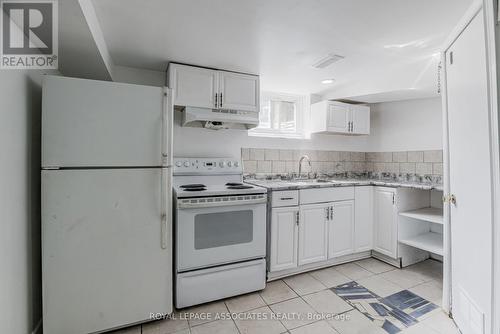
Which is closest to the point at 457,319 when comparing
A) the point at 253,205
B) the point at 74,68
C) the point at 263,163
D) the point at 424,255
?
the point at 424,255

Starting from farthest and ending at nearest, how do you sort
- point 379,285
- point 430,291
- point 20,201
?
point 379,285
point 430,291
point 20,201

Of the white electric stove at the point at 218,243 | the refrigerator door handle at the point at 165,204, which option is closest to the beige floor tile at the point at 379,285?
the white electric stove at the point at 218,243

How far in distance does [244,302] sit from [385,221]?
72.4 inches

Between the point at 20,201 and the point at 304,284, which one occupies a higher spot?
the point at 20,201

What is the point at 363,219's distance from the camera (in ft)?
9.15

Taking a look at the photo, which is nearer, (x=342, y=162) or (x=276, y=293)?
(x=276, y=293)

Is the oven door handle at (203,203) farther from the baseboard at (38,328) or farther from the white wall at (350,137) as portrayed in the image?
the baseboard at (38,328)

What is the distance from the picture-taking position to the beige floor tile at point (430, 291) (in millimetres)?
2014

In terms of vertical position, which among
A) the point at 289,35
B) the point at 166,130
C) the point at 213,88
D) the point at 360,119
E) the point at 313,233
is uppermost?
the point at 289,35

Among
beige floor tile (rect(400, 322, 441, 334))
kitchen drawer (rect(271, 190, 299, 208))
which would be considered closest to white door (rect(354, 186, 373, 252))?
kitchen drawer (rect(271, 190, 299, 208))

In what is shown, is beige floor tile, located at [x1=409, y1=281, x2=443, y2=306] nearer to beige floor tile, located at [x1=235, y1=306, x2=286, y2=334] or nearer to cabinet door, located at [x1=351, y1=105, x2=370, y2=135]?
beige floor tile, located at [x1=235, y1=306, x2=286, y2=334]

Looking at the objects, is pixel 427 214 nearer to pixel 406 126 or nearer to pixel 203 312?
pixel 406 126

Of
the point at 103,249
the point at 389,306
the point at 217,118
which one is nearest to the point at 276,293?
the point at 389,306

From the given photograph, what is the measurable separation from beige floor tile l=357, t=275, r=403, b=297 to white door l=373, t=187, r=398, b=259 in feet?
1.40
